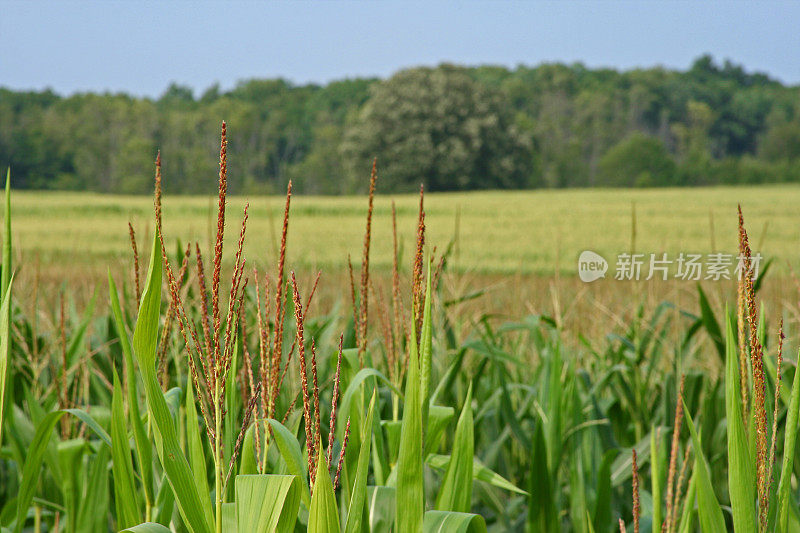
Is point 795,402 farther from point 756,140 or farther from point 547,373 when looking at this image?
point 756,140

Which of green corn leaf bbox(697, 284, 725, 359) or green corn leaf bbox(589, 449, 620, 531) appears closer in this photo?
green corn leaf bbox(589, 449, 620, 531)

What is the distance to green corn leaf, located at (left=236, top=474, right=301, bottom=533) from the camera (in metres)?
0.48

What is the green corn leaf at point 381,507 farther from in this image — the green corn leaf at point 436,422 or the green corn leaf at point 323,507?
the green corn leaf at point 323,507

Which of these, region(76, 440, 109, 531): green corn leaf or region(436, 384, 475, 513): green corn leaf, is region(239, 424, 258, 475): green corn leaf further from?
region(76, 440, 109, 531): green corn leaf

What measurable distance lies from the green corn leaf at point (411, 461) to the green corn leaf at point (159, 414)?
152 millimetres

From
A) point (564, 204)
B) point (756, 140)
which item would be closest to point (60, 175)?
point (564, 204)

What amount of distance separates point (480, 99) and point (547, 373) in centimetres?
3019

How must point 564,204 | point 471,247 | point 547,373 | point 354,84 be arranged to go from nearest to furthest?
point 547,373 → point 471,247 → point 564,204 → point 354,84

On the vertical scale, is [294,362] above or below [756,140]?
below

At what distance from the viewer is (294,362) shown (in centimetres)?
157

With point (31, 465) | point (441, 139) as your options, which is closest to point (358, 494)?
point (31, 465)

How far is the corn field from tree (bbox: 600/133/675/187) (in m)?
30.7

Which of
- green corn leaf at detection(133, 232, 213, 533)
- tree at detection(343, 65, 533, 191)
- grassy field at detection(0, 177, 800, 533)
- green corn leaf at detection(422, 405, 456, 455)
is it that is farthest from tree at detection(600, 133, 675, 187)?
green corn leaf at detection(133, 232, 213, 533)

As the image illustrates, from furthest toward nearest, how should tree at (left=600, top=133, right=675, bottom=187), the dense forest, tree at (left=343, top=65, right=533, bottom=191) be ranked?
tree at (left=600, top=133, right=675, bottom=187), the dense forest, tree at (left=343, top=65, right=533, bottom=191)
